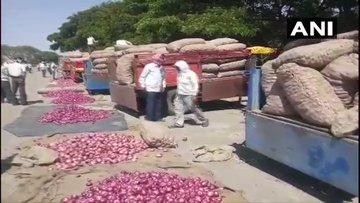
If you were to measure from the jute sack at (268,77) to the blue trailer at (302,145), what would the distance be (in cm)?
27

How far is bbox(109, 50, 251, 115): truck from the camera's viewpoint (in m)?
11.2

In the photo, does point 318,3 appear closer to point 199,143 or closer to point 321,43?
point 199,143

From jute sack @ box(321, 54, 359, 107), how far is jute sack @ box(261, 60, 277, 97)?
1.23 m

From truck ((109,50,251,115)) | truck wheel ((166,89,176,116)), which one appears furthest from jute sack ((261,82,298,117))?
truck wheel ((166,89,176,116))

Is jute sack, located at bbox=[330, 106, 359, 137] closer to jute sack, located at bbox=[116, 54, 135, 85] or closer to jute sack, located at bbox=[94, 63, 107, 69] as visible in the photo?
jute sack, located at bbox=[116, 54, 135, 85]

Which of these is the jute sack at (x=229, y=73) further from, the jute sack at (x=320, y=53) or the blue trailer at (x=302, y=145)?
the jute sack at (x=320, y=53)

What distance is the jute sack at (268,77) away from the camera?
Result: 5.77 meters

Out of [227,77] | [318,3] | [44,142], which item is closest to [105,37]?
[318,3]

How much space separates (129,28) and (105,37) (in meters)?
3.47

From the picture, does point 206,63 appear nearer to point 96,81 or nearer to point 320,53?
point 320,53

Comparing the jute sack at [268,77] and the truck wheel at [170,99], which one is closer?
the jute sack at [268,77]

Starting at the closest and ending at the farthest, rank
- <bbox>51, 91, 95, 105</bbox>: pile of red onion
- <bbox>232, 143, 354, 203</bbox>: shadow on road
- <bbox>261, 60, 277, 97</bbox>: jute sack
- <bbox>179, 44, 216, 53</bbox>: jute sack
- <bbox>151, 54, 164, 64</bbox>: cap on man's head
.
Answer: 1. <bbox>232, 143, 354, 203</bbox>: shadow on road
2. <bbox>261, 60, 277, 97</bbox>: jute sack
3. <bbox>151, 54, 164, 64</bbox>: cap on man's head
4. <bbox>179, 44, 216, 53</bbox>: jute sack
5. <bbox>51, 91, 95, 105</bbox>: pile of red onion

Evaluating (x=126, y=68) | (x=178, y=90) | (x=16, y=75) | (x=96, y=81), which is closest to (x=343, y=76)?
(x=16, y=75)

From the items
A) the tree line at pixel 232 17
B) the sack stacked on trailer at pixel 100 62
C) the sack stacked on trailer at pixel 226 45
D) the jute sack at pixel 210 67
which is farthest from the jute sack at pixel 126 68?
the sack stacked on trailer at pixel 100 62
